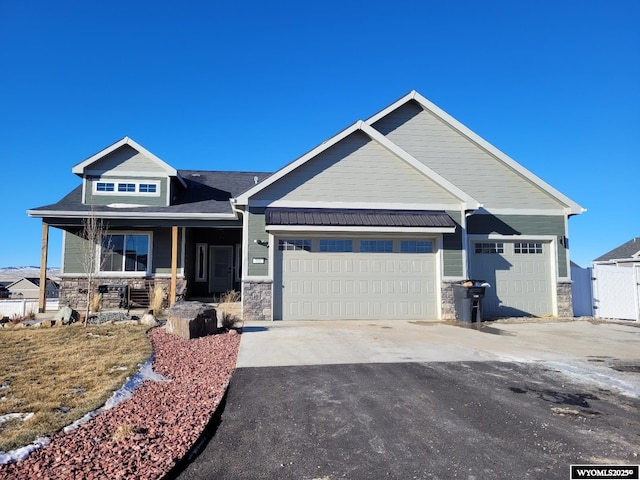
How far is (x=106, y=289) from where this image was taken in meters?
14.5

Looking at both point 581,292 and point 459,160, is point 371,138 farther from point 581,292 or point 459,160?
point 581,292

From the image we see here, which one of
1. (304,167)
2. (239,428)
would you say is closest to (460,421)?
(239,428)

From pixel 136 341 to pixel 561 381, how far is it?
7520mm

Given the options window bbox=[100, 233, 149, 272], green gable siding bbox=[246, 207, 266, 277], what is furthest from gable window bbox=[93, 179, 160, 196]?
green gable siding bbox=[246, 207, 266, 277]

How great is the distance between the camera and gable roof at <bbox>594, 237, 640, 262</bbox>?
93.4ft

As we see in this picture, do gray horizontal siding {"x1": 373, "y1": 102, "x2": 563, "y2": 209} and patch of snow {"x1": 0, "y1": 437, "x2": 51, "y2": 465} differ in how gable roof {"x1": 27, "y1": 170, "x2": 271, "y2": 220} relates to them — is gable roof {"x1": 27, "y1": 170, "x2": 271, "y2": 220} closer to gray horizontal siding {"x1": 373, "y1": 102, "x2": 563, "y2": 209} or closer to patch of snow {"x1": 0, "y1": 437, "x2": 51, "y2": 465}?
gray horizontal siding {"x1": 373, "y1": 102, "x2": 563, "y2": 209}

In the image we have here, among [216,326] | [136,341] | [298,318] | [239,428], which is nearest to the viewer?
[239,428]

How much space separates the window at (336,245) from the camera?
39.0 feet

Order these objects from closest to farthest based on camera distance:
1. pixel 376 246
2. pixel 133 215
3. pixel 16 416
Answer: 1. pixel 16 416
2. pixel 376 246
3. pixel 133 215

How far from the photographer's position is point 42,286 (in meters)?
13.4

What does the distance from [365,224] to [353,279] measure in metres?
1.76

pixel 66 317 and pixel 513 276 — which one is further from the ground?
pixel 513 276

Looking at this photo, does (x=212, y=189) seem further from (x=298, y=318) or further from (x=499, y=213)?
(x=499, y=213)

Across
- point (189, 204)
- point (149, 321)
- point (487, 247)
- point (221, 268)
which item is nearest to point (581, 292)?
point (487, 247)
